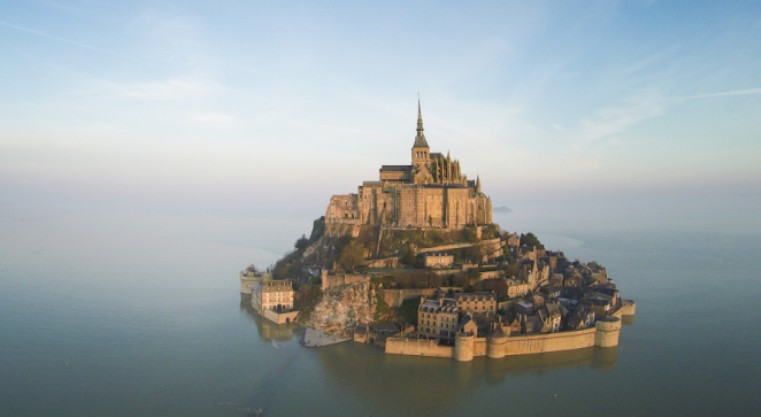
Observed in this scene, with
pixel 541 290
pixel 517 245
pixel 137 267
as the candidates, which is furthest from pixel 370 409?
pixel 137 267

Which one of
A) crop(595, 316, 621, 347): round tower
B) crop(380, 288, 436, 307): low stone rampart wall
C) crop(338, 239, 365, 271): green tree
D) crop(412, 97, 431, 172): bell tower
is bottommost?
crop(595, 316, 621, 347): round tower

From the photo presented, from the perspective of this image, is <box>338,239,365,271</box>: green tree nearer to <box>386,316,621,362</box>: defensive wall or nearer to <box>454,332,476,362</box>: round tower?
<box>386,316,621,362</box>: defensive wall

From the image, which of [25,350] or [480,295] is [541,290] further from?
[25,350]

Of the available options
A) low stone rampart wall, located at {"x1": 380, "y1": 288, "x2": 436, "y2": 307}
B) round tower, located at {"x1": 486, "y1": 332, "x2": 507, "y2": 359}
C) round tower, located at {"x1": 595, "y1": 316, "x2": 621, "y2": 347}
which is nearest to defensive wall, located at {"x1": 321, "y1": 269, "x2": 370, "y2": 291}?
low stone rampart wall, located at {"x1": 380, "y1": 288, "x2": 436, "y2": 307}

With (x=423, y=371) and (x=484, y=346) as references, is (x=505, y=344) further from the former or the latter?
(x=423, y=371)

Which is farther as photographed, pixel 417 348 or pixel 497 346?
pixel 417 348

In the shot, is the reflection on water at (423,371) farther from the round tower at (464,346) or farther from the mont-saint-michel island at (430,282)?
the mont-saint-michel island at (430,282)

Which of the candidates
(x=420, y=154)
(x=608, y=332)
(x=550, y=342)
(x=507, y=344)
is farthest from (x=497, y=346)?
(x=420, y=154)
